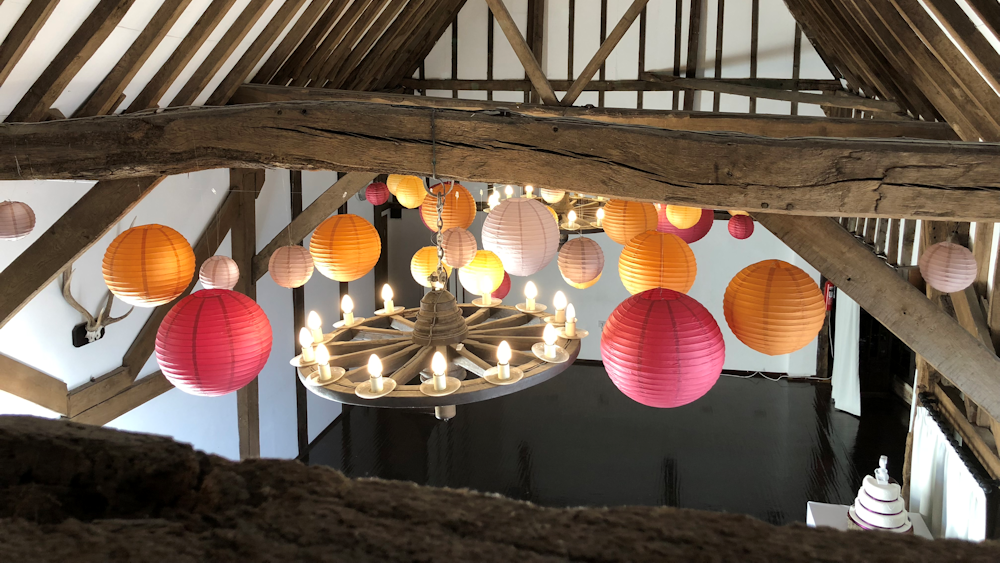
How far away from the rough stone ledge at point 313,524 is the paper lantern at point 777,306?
2522 millimetres

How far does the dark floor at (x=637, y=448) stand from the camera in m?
6.56

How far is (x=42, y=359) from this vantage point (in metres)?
4.06

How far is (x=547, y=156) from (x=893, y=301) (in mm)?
1740

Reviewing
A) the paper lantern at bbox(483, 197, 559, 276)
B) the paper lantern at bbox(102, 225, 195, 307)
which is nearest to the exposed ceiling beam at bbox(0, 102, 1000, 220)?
the paper lantern at bbox(102, 225, 195, 307)

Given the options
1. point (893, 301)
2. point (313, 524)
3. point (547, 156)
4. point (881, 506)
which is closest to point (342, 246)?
point (547, 156)

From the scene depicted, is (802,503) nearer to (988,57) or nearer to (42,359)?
(988,57)

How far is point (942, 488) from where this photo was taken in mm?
5230

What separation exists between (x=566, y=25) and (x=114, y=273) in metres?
6.89

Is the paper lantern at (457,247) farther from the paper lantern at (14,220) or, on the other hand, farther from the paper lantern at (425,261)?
the paper lantern at (14,220)

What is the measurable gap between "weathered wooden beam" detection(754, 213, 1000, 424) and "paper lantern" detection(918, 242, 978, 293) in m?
1.07

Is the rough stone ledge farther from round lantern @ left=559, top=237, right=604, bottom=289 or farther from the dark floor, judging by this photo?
the dark floor

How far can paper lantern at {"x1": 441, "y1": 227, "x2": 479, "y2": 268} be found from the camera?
→ 3.67 meters

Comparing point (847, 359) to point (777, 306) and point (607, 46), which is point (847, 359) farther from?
point (777, 306)

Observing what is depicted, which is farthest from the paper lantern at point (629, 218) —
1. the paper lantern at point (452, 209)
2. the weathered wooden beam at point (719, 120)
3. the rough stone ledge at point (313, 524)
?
the rough stone ledge at point (313, 524)
